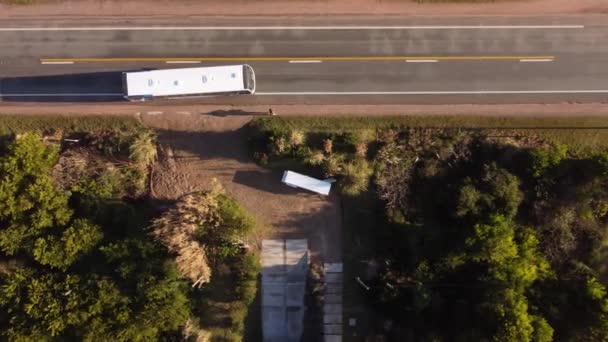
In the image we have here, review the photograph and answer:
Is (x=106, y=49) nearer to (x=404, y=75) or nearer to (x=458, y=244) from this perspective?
(x=404, y=75)

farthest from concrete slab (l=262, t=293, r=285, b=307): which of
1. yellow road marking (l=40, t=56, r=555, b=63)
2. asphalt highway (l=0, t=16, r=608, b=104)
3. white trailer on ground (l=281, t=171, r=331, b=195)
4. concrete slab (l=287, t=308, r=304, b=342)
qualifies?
yellow road marking (l=40, t=56, r=555, b=63)

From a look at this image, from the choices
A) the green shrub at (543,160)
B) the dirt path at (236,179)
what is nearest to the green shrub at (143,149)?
the dirt path at (236,179)

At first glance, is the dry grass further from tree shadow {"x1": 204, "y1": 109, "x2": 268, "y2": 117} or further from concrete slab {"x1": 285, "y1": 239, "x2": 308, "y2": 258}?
tree shadow {"x1": 204, "y1": 109, "x2": 268, "y2": 117}

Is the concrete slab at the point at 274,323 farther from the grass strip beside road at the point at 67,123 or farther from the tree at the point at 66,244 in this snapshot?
the grass strip beside road at the point at 67,123

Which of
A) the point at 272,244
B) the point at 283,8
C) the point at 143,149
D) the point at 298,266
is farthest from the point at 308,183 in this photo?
the point at 283,8

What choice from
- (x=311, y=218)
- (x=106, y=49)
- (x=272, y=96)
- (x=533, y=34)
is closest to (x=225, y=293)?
(x=311, y=218)
